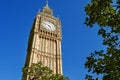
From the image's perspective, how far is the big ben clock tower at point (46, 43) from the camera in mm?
62781

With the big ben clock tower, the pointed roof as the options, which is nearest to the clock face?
the big ben clock tower

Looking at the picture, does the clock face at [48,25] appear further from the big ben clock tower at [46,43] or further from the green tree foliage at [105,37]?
the green tree foliage at [105,37]

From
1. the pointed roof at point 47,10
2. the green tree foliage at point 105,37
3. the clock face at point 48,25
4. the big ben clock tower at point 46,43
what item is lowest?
the green tree foliage at point 105,37

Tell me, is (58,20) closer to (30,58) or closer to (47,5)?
(47,5)

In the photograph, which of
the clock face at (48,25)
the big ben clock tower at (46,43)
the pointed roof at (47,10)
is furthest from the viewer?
the pointed roof at (47,10)

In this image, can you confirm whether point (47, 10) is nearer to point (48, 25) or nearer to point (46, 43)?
point (48, 25)

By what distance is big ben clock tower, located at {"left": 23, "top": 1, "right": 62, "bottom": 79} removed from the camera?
62781mm

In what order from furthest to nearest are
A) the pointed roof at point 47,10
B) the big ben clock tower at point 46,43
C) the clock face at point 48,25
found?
the pointed roof at point 47,10
the clock face at point 48,25
the big ben clock tower at point 46,43

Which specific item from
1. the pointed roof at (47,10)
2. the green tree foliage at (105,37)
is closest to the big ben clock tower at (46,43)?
the pointed roof at (47,10)

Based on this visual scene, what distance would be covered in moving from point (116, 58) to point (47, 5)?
7794cm

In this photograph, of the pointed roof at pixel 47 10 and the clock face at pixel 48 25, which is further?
the pointed roof at pixel 47 10

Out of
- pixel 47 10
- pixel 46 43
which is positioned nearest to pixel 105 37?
pixel 46 43

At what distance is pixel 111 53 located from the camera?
44.0ft

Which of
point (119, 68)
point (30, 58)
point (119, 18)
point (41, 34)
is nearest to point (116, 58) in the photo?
point (119, 68)
